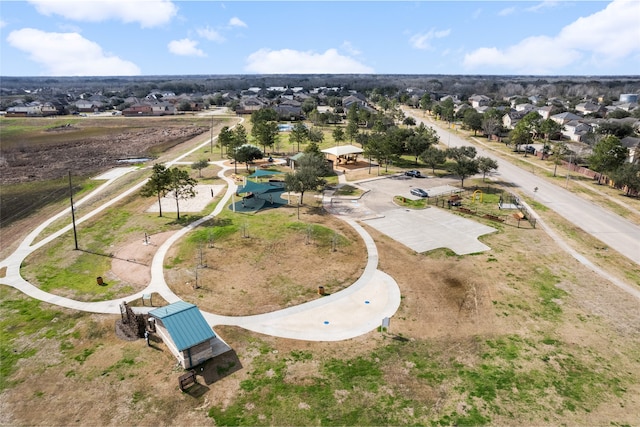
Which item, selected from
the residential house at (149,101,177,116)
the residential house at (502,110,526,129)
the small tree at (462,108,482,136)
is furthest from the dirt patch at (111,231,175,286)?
the residential house at (149,101,177,116)

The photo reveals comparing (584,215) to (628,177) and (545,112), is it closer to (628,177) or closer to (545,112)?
(628,177)

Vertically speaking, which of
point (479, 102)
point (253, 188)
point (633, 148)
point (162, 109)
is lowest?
point (253, 188)

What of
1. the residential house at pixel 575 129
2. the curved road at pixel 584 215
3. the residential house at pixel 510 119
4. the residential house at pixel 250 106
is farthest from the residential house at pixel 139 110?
the residential house at pixel 575 129

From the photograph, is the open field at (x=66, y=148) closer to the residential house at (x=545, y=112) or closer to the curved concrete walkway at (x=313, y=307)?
the curved concrete walkway at (x=313, y=307)

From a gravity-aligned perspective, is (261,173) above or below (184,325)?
above

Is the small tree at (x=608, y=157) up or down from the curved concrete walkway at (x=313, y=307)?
up

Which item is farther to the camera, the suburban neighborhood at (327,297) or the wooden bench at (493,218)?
the wooden bench at (493,218)

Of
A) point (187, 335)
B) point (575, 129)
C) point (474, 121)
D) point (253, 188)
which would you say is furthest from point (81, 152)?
point (575, 129)
